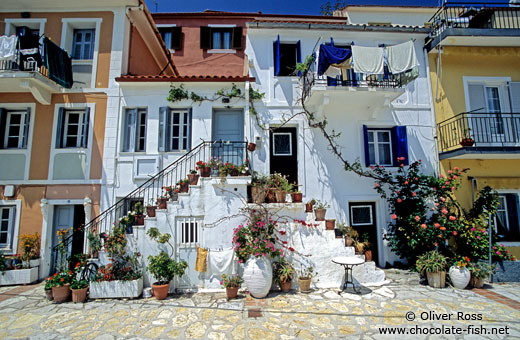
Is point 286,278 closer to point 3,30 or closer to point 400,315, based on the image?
point 400,315

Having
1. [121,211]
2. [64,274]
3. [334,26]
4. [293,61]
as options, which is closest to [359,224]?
[293,61]

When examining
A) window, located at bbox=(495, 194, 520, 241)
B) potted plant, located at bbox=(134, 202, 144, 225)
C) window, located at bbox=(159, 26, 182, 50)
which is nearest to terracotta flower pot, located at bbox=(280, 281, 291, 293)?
potted plant, located at bbox=(134, 202, 144, 225)

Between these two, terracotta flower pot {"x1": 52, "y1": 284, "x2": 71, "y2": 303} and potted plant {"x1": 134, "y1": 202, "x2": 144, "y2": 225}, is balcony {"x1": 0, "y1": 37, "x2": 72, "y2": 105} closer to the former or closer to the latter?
potted plant {"x1": 134, "y1": 202, "x2": 144, "y2": 225}

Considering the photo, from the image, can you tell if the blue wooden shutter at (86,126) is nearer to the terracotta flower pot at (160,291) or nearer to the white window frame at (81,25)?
the white window frame at (81,25)

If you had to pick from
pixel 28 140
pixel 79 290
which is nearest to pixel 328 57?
pixel 79 290

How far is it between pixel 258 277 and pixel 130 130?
639 centimetres

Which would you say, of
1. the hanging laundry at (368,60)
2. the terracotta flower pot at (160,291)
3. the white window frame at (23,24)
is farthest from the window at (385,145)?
the white window frame at (23,24)

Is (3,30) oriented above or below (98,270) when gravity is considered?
above

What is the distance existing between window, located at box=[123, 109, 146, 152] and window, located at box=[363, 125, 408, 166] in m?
7.53

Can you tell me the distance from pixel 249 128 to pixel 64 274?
6.41 m

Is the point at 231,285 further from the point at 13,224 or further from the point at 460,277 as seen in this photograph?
the point at 13,224

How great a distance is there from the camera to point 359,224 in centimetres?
943

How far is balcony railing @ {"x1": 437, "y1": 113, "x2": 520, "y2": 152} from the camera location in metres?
9.48

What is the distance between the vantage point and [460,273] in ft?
24.1
